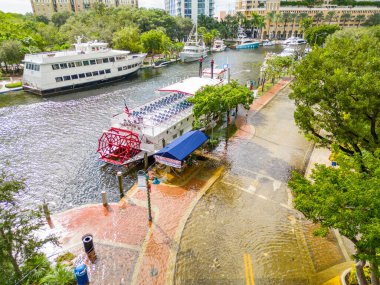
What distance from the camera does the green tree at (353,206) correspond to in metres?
8.49

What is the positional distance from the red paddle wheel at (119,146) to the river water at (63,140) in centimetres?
97

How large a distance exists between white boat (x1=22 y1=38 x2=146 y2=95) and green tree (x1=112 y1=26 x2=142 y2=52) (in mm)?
13329

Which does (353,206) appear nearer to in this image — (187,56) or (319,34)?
(187,56)

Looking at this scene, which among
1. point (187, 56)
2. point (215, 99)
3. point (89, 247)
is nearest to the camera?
point (89, 247)

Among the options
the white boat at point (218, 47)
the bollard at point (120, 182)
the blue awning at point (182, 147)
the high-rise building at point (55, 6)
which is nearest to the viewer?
the bollard at point (120, 182)

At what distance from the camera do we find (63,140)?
96.4 feet

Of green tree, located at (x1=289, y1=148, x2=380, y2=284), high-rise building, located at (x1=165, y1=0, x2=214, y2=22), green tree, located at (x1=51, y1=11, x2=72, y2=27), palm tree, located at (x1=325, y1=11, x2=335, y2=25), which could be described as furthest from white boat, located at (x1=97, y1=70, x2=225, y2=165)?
high-rise building, located at (x1=165, y1=0, x2=214, y2=22)

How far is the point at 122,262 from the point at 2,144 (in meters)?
23.4

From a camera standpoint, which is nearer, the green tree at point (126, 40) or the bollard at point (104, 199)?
the bollard at point (104, 199)

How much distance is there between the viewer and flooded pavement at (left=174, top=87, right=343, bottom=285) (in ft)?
43.7

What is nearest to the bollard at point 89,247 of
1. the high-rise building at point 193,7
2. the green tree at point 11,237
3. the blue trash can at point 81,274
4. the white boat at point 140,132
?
the blue trash can at point 81,274

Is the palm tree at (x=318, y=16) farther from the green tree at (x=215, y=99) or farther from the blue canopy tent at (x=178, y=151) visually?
the blue canopy tent at (x=178, y=151)

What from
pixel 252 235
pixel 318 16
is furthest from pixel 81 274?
pixel 318 16

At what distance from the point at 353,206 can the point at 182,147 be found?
13812 millimetres
